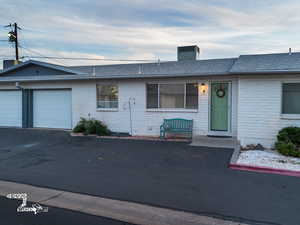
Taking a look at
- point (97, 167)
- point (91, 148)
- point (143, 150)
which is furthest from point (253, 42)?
point (97, 167)

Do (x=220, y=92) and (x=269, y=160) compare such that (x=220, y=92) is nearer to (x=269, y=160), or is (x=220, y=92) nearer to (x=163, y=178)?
(x=269, y=160)

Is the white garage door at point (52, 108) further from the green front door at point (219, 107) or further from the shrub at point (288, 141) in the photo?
the shrub at point (288, 141)

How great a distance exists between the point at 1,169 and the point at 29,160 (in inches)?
40.4

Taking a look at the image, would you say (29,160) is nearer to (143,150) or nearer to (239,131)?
(143,150)

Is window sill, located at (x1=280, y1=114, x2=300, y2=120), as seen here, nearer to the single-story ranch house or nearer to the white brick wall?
the single-story ranch house

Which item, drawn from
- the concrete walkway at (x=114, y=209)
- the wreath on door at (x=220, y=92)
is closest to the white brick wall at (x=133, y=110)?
the wreath on door at (x=220, y=92)

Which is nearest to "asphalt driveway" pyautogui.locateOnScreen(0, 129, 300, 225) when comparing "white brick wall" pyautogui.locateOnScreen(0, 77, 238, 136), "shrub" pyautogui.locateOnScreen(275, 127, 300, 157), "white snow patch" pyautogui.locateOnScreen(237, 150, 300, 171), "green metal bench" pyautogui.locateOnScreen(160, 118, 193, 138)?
"white snow patch" pyautogui.locateOnScreen(237, 150, 300, 171)

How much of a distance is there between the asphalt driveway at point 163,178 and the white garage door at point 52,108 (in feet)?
13.5

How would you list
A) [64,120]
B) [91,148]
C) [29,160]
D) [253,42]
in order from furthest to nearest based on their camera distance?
[253,42] → [64,120] → [91,148] → [29,160]

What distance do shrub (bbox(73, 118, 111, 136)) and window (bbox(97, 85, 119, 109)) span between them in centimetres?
93

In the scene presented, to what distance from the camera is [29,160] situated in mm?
7516

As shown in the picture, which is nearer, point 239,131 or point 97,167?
point 97,167

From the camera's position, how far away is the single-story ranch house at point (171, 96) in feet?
29.3

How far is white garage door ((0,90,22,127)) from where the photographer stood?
48.4 ft
